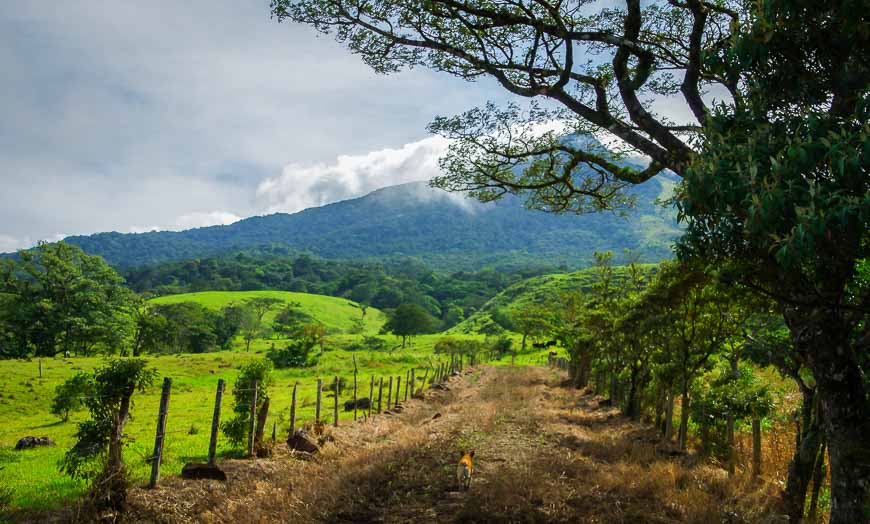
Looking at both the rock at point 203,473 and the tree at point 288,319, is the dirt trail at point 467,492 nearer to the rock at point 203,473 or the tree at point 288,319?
the rock at point 203,473

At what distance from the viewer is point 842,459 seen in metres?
6.20

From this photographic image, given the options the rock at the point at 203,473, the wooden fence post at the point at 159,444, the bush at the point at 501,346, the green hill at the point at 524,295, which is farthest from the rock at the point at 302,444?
the green hill at the point at 524,295

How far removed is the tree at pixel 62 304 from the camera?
200ft

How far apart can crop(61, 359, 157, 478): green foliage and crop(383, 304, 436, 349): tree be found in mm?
84817

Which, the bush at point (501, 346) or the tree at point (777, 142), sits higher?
the tree at point (777, 142)

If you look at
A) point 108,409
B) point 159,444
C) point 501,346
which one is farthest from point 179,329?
point 159,444

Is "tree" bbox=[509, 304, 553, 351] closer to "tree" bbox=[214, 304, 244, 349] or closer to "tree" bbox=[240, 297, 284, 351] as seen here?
"tree" bbox=[240, 297, 284, 351]

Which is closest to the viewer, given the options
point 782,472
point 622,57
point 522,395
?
point 622,57

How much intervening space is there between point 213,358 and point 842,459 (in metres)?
58.8

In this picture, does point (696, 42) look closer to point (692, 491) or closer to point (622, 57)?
point (622, 57)

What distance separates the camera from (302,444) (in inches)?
517

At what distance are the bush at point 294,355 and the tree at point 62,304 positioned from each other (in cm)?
2184

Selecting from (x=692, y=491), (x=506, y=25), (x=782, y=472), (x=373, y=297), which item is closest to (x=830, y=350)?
(x=692, y=491)

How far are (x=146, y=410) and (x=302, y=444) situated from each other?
20.7m
